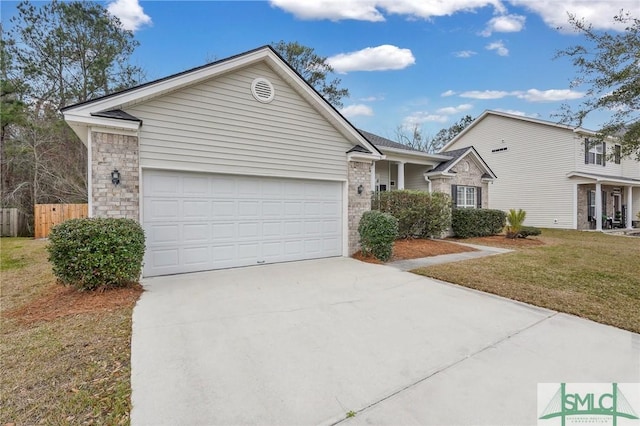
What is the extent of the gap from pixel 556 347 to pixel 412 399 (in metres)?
2.13

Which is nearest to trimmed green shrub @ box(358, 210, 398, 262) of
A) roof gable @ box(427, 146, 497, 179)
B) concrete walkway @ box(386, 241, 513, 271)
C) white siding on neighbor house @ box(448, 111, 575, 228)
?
concrete walkway @ box(386, 241, 513, 271)

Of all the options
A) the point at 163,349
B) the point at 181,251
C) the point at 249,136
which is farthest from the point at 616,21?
the point at 181,251

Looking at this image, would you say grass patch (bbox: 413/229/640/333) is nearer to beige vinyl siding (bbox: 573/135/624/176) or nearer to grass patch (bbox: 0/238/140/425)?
grass patch (bbox: 0/238/140/425)

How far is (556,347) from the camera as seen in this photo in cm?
352

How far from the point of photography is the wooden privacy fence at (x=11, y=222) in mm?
15513

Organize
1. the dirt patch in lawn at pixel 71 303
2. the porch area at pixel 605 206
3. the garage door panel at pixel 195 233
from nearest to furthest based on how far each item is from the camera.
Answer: the dirt patch in lawn at pixel 71 303 < the garage door panel at pixel 195 233 < the porch area at pixel 605 206

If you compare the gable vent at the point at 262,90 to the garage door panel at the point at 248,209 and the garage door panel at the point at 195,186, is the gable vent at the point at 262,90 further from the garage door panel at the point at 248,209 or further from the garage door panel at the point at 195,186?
the garage door panel at the point at 248,209

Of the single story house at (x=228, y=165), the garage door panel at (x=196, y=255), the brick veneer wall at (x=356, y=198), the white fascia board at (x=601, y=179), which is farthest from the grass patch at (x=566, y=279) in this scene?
the white fascia board at (x=601, y=179)

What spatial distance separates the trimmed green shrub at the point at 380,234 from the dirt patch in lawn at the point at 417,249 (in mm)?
273

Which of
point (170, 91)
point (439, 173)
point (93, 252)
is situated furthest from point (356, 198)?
point (439, 173)

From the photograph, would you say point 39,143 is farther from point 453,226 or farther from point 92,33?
point 453,226

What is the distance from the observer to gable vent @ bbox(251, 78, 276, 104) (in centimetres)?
778

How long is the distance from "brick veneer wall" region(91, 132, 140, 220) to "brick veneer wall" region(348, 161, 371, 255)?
18.2 feet

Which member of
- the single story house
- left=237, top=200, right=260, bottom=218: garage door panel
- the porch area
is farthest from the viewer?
the porch area
